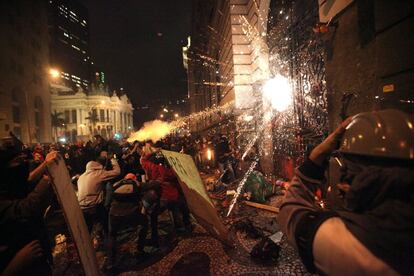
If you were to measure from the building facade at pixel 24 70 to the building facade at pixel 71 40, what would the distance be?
42.4 metres

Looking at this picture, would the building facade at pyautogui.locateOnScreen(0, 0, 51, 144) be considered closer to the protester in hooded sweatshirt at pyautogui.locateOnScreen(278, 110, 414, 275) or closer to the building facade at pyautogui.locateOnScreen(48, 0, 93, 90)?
the protester in hooded sweatshirt at pyautogui.locateOnScreen(278, 110, 414, 275)

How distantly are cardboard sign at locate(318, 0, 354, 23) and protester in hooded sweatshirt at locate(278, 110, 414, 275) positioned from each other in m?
5.55

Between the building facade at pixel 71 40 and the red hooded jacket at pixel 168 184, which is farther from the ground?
the building facade at pixel 71 40

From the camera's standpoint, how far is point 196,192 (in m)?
4.41

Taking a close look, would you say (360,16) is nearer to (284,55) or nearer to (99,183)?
(284,55)

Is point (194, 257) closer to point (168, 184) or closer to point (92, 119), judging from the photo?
point (168, 184)

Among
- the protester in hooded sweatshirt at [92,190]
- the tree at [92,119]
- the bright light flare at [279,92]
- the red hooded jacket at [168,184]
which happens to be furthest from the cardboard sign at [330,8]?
the tree at [92,119]

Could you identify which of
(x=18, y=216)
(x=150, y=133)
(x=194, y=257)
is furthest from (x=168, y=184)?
(x=150, y=133)

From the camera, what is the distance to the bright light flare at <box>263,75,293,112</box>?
9211 millimetres

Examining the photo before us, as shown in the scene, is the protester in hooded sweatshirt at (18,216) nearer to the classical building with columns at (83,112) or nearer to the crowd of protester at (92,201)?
the crowd of protester at (92,201)

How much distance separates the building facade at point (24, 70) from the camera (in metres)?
39.9

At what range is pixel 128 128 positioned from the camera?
104375 millimetres

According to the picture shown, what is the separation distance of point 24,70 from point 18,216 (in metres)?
54.5

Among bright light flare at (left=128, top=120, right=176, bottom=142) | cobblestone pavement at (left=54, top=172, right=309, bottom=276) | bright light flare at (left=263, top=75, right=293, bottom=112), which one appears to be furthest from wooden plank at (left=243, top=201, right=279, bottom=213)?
bright light flare at (left=128, top=120, right=176, bottom=142)
